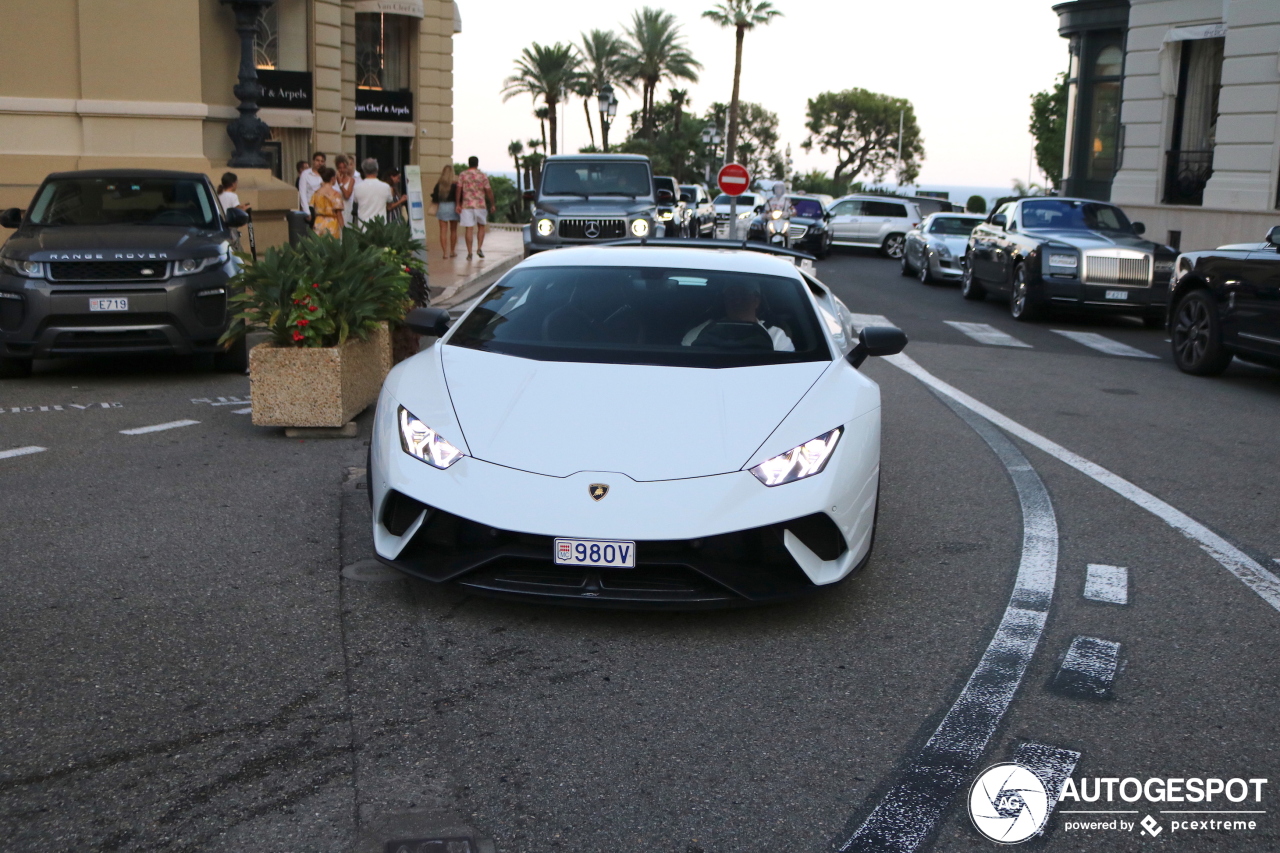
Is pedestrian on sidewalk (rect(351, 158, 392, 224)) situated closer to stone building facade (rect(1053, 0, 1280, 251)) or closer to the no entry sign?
the no entry sign

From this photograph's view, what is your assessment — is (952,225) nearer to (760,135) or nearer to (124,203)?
(124,203)

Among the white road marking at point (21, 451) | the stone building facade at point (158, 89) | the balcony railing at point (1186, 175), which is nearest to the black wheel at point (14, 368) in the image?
the white road marking at point (21, 451)

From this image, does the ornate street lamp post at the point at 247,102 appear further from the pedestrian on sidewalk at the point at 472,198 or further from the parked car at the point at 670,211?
the parked car at the point at 670,211

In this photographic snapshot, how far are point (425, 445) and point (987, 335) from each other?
13011mm

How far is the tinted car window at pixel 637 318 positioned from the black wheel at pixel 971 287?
15967mm

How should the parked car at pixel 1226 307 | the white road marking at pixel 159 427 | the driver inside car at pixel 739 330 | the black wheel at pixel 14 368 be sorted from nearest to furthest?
the driver inside car at pixel 739 330 → the white road marking at pixel 159 427 → the black wheel at pixel 14 368 → the parked car at pixel 1226 307

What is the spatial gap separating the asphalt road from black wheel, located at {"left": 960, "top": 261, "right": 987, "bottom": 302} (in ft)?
47.6

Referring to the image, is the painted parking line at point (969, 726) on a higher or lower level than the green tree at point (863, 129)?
lower

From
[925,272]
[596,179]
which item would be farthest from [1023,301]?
[596,179]

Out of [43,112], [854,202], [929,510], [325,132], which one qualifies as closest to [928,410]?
[929,510]

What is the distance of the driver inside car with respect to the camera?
598cm

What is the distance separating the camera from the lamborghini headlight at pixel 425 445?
495 cm

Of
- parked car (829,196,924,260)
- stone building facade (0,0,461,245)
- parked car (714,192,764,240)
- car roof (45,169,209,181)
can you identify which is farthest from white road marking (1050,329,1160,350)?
parked car (829,196,924,260)

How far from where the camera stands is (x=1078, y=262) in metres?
17.6
